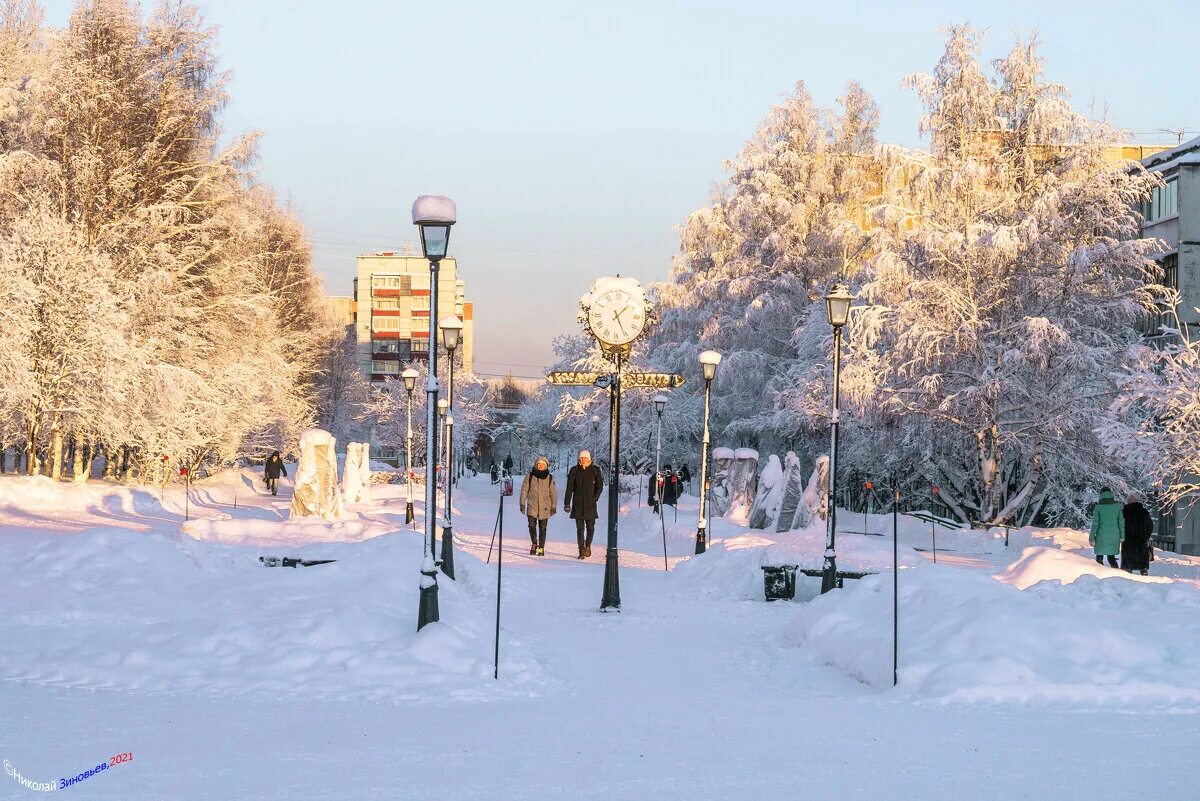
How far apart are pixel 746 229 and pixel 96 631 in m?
38.5

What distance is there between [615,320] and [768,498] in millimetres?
13754

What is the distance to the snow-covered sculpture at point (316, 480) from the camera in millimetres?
28875

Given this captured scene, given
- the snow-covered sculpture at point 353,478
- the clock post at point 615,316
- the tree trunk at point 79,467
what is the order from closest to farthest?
the clock post at point 615,316
the tree trunk at point 79,467
the snow-covered sculpture at point 353,478

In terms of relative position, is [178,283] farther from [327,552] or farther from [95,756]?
[95,756]

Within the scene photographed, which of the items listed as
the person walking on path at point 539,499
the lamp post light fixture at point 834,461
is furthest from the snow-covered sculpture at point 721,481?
the lamp post light fixture at point 834,461

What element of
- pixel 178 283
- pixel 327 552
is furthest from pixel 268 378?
pixel 327 552

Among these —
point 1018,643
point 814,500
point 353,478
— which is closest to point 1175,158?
point 814,500

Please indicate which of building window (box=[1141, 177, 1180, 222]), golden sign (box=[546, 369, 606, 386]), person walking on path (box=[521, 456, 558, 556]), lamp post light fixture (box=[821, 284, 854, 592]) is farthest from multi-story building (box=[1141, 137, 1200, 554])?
golden sign (box=[546, 369, 606, 386])

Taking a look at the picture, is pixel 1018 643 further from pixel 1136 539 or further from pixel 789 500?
pixel 789 500

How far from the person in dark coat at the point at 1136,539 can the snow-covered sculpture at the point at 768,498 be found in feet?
31.4

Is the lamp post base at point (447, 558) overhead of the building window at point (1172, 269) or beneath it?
beneath

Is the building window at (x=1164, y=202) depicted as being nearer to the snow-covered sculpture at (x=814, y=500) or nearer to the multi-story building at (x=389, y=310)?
the snow-covered sculpture at (x=814, y=500)

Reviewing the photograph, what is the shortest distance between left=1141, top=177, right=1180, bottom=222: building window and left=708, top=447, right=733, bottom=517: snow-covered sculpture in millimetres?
15845

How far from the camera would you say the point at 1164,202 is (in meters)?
42.9
